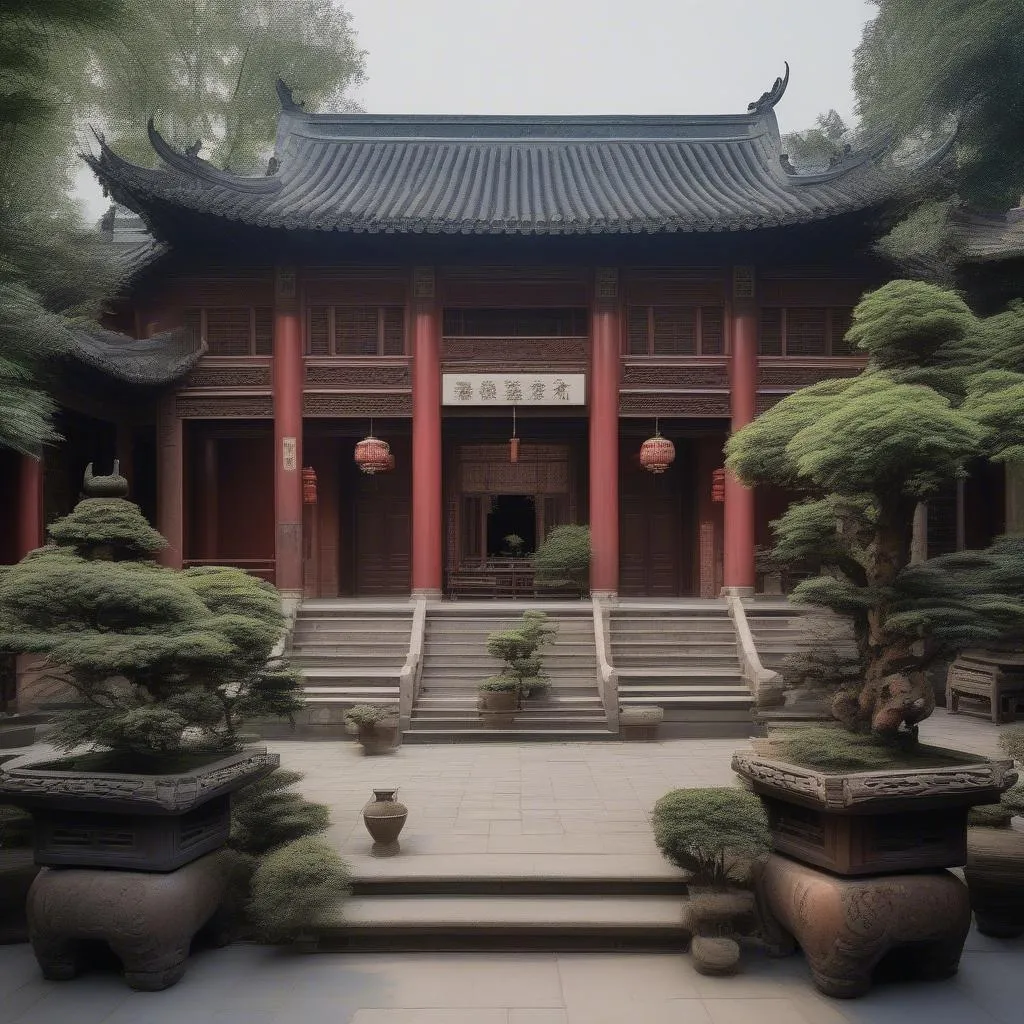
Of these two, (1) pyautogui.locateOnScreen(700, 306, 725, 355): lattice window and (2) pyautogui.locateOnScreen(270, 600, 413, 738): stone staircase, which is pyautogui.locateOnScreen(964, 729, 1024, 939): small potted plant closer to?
(2) pyautogui.locateOnScreen(270, 600, 413, 738): stone staircase

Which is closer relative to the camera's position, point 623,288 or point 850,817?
point 850,817

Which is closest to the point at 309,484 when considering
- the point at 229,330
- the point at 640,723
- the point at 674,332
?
the point at 229,330

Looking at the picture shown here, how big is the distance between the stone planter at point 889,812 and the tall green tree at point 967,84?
15.5m

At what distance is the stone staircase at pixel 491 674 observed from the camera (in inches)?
420

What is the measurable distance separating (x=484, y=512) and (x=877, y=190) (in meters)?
8.76

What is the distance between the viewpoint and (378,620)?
42.6 feet

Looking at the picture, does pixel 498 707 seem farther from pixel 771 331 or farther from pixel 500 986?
pixel 771 331

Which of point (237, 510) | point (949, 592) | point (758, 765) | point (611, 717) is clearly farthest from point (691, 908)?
point (237, 510)

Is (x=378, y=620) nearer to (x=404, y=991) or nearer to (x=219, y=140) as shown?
(x=404, y=991)

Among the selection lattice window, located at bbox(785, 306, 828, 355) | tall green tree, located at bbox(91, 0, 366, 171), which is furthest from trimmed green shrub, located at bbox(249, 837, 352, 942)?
tall green tree, located at bbox(91, 0, 366, 171)

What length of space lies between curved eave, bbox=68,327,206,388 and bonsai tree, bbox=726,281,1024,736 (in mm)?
9458

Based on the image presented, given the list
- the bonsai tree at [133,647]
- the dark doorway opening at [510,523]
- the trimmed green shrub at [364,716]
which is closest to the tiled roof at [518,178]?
the dark doorway opening at [510,523]

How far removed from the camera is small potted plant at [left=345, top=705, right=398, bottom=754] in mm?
9695

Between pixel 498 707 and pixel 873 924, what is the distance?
667cm
